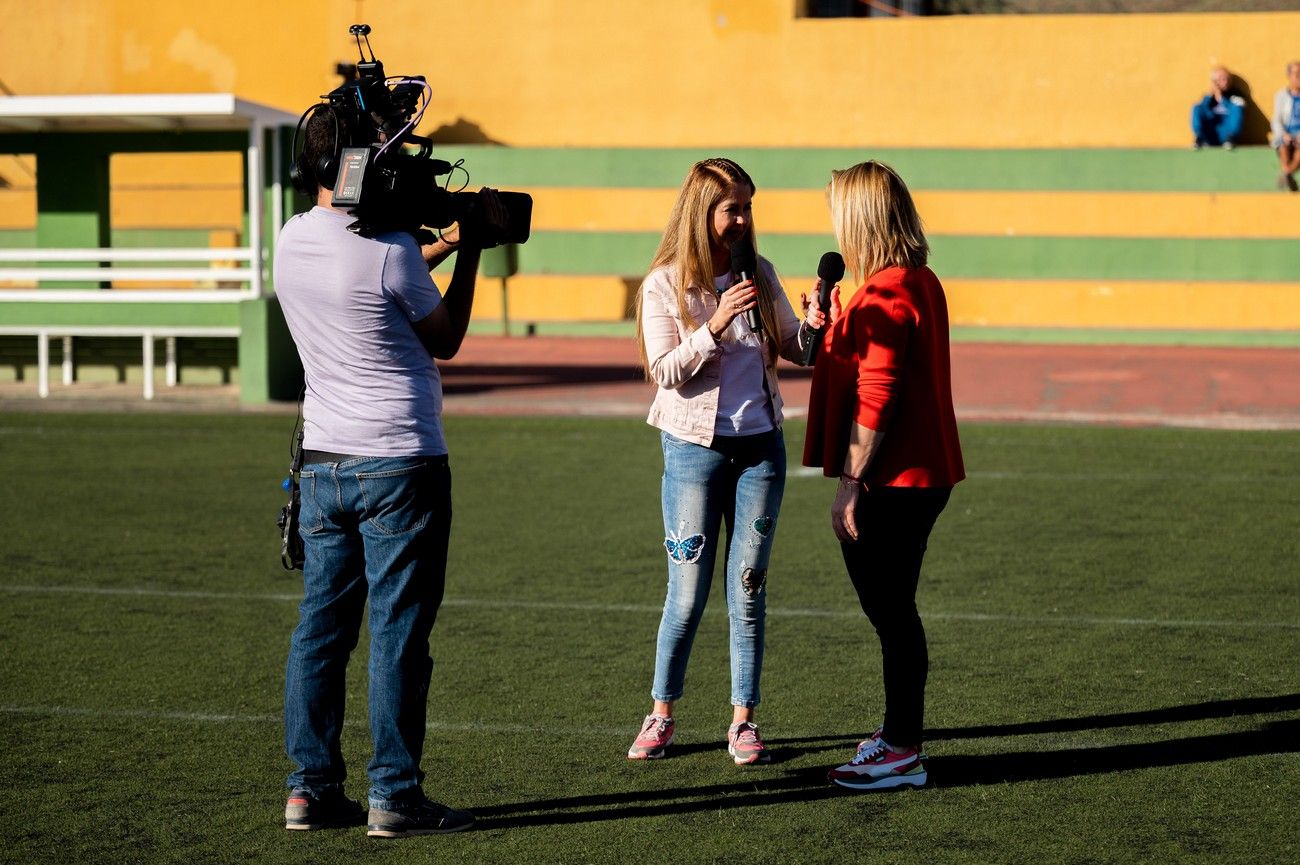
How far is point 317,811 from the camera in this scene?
4723 mm

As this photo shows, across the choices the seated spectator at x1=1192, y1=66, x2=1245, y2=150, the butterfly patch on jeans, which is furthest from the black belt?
the seated spectator at x1=1192, y1=66, x2=1245, y2=150

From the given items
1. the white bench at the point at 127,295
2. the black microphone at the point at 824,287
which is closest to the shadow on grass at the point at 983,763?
the black microphone at the point at 824,287

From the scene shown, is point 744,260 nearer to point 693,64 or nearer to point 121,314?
point 121,314

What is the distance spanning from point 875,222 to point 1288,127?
2059 centimetres

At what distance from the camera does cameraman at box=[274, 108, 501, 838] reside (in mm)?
4398

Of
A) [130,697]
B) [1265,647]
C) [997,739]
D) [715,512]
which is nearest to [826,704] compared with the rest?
[997,739]

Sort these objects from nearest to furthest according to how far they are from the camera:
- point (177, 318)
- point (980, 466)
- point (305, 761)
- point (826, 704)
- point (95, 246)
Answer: point (305, 761) < point (826, 704) < point (980, 466) < point (177, 318) < point (95, 246)

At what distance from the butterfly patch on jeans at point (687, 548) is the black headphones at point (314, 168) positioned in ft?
5.27

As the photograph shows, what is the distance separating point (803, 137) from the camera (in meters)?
26.2

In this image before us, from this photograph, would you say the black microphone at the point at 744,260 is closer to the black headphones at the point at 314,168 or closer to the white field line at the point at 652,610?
the black headphones at the point at 314,168

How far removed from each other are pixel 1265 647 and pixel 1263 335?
18.5 metres

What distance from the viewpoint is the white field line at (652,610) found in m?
7.27

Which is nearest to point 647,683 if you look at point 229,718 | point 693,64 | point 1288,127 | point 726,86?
point 229,718

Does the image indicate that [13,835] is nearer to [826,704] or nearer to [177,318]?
[826,704]
